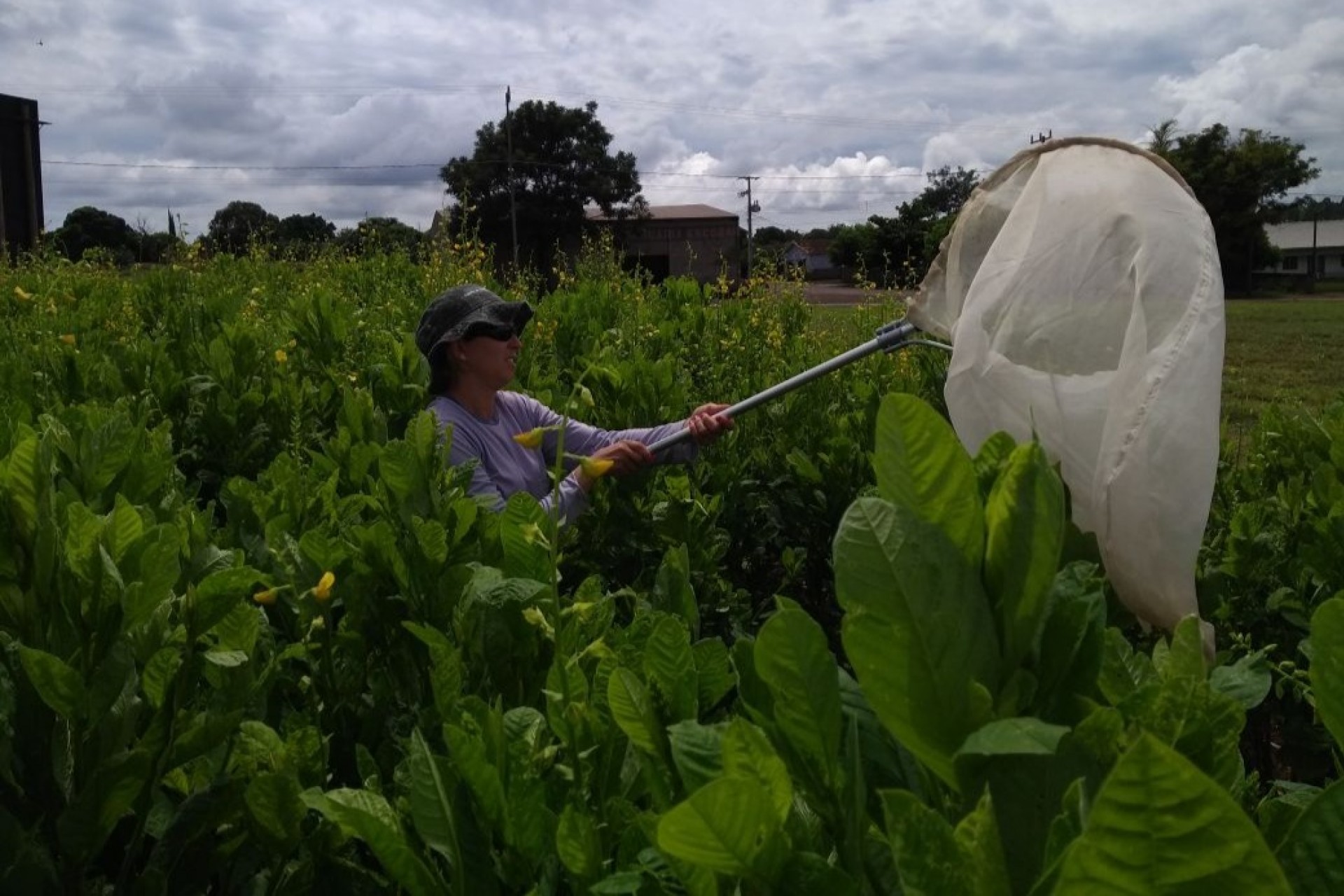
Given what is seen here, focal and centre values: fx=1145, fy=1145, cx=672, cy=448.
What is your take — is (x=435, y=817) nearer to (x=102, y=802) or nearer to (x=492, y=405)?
(x=102, y=802)

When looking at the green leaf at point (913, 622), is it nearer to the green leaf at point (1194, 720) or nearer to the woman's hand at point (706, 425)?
the green leaf at point (1194, 720)

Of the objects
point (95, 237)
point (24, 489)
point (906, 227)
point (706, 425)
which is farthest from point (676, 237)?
point (24, 489)

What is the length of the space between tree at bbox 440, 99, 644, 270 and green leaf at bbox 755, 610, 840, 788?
42076 millimetres

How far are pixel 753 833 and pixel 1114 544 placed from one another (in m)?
1.19

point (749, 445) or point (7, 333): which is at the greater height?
point (7, 333)

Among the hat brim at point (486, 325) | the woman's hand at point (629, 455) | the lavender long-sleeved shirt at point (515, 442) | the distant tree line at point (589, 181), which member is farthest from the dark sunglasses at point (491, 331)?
the distant tree line at point (589, 181)

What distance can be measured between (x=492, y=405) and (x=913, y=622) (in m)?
3.36

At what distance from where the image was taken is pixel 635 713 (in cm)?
105

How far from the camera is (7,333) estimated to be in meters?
5.48

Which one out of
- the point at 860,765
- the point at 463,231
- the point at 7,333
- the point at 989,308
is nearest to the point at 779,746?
the point at 860,765

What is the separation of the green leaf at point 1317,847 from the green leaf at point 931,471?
0.85 feet

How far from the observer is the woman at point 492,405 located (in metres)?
3.71

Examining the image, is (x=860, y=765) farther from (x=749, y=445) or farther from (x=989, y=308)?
(x=749, y=445)

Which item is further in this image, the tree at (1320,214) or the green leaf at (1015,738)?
the tree at (1320,214)
